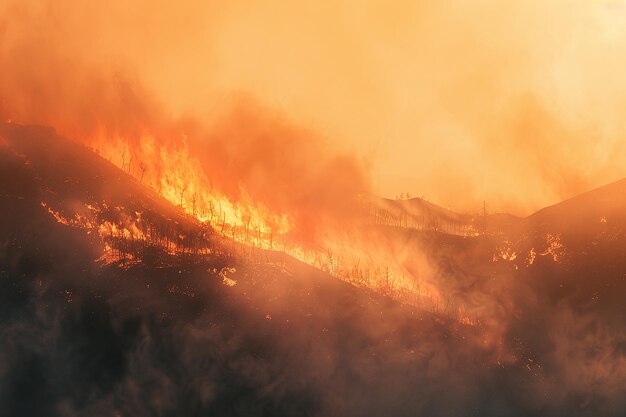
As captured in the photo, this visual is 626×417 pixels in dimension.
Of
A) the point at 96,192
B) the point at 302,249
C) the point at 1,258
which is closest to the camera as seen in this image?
the point at 1,258

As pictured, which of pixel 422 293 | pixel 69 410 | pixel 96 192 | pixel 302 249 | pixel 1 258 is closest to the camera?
pixel 69 410

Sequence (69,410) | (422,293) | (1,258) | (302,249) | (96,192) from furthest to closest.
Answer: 1. (422,293)
2. (302,249)
3. (96,192)
4. (1,258)
5. (69,410)

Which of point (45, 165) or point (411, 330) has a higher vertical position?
point (45, 165)

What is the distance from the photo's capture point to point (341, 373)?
114 meters

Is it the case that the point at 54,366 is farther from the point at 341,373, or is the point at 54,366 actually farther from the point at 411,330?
the point at 411,330

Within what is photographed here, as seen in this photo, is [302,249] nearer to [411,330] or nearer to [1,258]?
[411,330]

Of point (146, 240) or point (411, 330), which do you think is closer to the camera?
point (146, 240)

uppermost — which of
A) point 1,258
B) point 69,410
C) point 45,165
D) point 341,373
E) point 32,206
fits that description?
point 45,165

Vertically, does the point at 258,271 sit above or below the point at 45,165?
below

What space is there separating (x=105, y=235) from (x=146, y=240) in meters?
5.60

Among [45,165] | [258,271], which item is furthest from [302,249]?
[45,165]

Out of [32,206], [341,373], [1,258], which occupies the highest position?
[32,206]

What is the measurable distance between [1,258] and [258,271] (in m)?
34.6

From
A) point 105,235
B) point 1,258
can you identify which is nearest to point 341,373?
point 105,235
